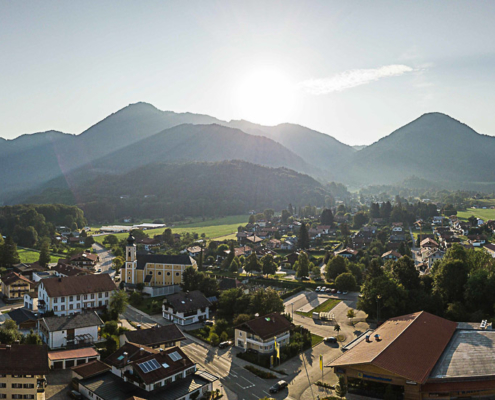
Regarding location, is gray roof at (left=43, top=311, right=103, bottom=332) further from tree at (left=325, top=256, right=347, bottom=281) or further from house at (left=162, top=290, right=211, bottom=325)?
tree at (left=325, top=256, right=347, bottom=281)

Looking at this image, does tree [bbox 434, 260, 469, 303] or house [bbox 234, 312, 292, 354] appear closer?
house [bbox 234, 312, 292, 354]

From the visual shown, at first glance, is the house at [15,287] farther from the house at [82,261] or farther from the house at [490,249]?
the house at [490,249]

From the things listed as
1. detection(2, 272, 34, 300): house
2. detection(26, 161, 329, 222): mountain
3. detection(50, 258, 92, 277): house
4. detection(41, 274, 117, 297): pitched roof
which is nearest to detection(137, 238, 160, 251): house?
detection(50, 258, 92, 277): house

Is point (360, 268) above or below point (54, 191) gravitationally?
below

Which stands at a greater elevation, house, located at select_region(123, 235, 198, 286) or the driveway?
house, located at select_region(123, 235, 198, 286)

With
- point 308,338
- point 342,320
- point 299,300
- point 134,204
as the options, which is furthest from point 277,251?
point 134,204

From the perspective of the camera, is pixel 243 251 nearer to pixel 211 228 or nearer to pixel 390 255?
pixel 390 255

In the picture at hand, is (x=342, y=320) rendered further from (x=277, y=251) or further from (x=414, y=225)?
(x=414, y=225)
